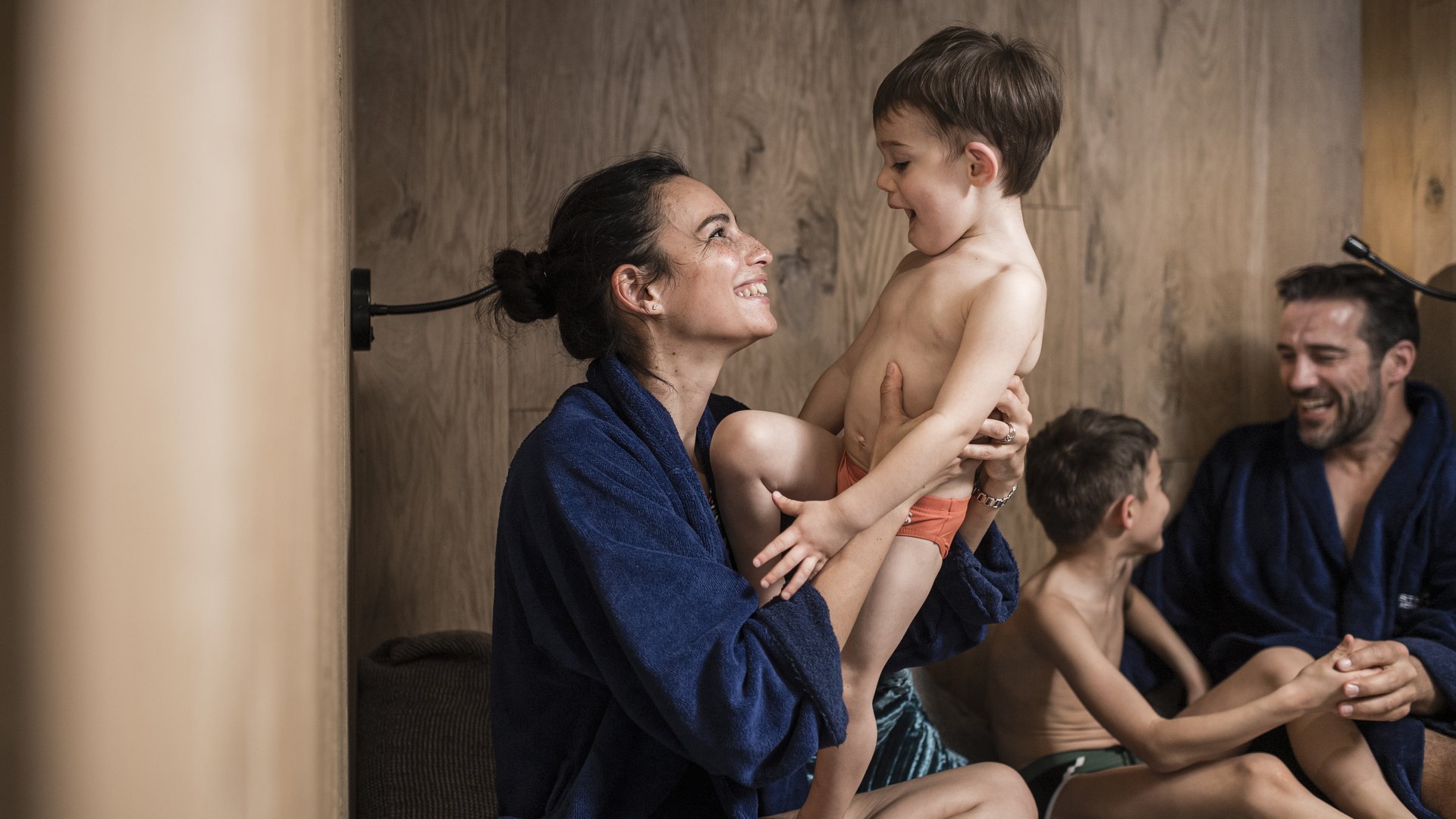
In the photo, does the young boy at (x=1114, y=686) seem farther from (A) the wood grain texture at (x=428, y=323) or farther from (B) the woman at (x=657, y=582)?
(A) the wood grain texture at (x=428, y=323)

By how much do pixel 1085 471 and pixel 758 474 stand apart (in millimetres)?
1008

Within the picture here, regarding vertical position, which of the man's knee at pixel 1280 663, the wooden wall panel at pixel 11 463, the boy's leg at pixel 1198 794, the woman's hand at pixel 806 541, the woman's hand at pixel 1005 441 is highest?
the wooden wall panel at pixel 11 463

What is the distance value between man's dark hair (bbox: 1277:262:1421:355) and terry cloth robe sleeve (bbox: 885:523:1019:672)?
124cm

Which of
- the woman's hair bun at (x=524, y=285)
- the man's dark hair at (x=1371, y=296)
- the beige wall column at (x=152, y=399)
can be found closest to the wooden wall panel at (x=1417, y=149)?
the man's dark hair at (x=1371, y=296)

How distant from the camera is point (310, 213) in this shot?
1.09ft

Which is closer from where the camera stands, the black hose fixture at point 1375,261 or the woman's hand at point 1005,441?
the woman's hand at point 1005,441

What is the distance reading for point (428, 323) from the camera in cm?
189

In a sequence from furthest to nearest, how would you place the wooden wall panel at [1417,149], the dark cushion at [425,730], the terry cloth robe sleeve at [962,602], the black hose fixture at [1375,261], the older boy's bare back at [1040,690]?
the wooden wall panel at [1417,149], the black hose fixture at [1375,261], the older boy's bare back at [1040,690], the dark cushion at [425,730], the terry cloth robe sleeve at [962,602]

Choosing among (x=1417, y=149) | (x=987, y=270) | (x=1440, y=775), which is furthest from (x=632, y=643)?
(x=1417, y=149)

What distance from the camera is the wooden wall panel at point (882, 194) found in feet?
6.32

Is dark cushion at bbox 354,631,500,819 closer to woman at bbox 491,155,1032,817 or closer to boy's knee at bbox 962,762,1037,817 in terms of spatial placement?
woman at bbox 491,155,1032,817

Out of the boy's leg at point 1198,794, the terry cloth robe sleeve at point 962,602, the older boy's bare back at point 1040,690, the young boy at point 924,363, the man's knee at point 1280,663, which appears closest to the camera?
the young boy at point 924,363

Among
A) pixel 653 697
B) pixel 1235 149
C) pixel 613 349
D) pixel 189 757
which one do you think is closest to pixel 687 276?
pixel 613 349

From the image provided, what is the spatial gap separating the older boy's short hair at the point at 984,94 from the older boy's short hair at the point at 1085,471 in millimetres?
892
